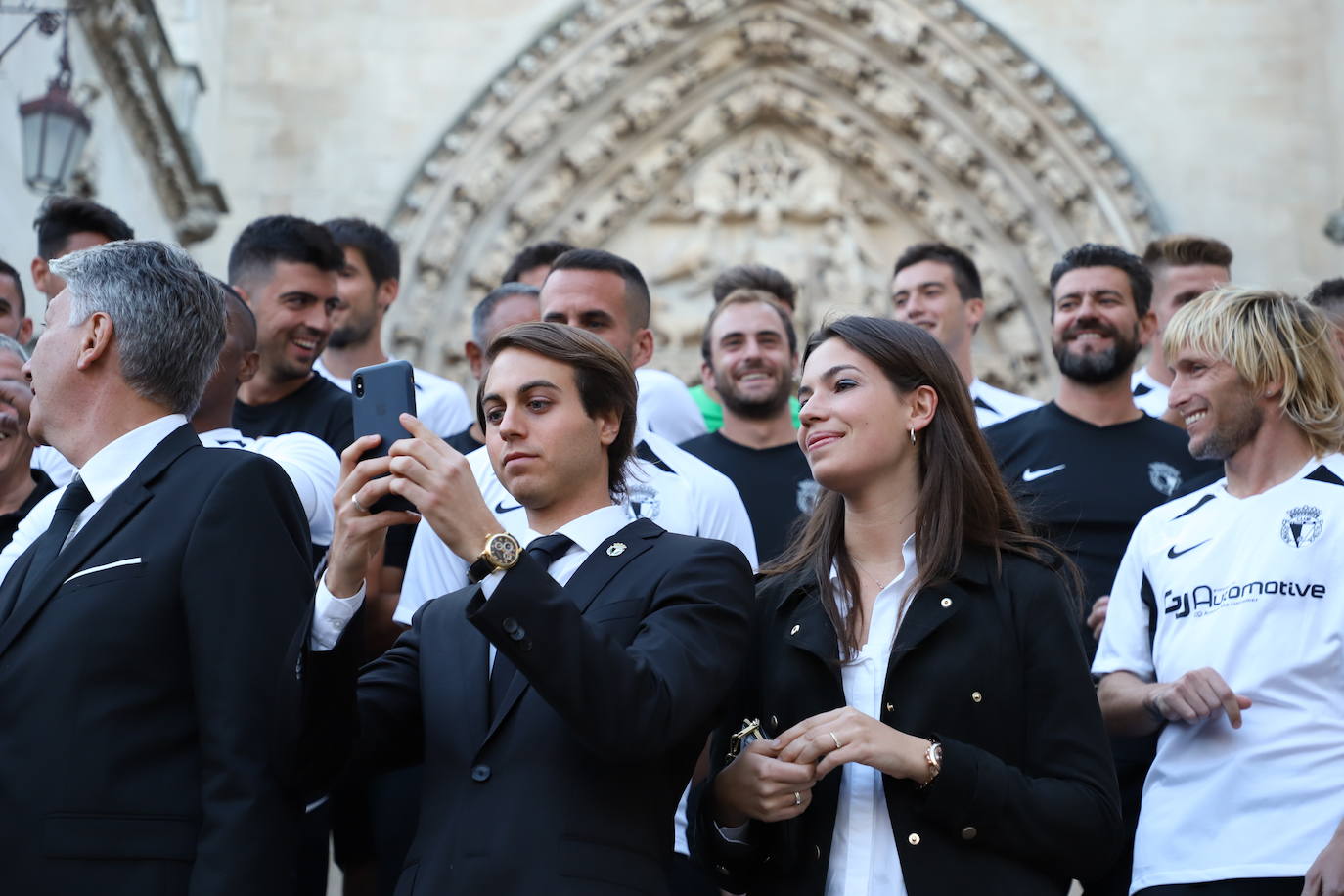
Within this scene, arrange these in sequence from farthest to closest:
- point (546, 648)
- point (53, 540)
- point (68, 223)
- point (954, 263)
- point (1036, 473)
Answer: point (954, 263), point (68, 223), point (1036, 473), point (53, 540), point (546, 648)

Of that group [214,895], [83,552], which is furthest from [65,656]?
[214,895]

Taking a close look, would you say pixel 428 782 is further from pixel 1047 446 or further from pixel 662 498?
pixel 1047 446

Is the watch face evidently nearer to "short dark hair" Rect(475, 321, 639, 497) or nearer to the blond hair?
"short dark hair" Rect(475, 321, 639, 497)

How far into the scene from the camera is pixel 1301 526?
3.34 m

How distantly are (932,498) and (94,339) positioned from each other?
55.2 inches

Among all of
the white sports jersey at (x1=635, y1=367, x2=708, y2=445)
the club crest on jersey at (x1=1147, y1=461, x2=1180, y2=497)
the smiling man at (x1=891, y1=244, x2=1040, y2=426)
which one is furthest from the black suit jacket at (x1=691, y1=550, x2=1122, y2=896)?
the smiling man at (x1=891, y1=244, x2=1040, y2=426)

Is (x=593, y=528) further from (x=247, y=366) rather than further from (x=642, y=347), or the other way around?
(x=642, y=347)

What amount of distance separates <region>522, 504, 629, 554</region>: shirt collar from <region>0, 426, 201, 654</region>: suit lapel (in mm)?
592

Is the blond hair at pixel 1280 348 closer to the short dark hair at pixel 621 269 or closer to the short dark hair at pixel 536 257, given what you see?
the short dark hair at pixel 621 269


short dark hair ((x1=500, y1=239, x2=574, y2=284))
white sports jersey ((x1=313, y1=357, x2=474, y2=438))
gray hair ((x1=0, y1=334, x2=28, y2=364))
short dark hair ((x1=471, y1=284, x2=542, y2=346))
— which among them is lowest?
white sports jersey ((x1=313, y1=357, x2=474, y2=438))

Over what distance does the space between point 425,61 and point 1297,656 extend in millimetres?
7967

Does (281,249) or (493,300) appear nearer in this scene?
(281,249)

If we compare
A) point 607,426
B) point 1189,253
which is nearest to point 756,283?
point 1189,253

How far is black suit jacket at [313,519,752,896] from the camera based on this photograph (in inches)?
92.7
